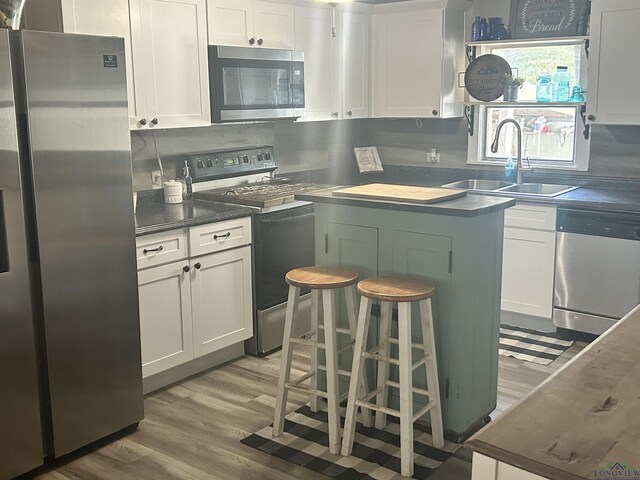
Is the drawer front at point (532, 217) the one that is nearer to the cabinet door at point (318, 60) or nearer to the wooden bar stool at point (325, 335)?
the cabinet door at point (318, 60)

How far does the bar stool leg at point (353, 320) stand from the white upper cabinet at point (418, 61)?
2238mm

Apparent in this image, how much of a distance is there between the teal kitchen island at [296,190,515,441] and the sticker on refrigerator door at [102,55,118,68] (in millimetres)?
987

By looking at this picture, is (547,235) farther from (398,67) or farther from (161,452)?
(161,452)

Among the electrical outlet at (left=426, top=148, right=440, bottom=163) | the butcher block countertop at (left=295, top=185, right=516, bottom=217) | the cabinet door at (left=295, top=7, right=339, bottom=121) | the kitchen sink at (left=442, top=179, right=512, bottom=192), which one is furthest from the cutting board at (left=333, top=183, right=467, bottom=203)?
the electrical outlet at (left=426, top=148, right=440, bottom=163)

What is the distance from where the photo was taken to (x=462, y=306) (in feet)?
9.61

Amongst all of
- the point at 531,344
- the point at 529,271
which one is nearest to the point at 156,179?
the point at 529,271

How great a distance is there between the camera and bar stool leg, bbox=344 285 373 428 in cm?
308

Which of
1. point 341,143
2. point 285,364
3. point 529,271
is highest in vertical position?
point 341,143

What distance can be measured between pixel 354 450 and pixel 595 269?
2.02 metres

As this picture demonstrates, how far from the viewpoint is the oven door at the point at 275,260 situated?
3.96 metres

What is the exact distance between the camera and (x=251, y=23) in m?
4.12

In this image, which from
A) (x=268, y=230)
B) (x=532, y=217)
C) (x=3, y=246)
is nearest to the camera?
(x=3, y=246)

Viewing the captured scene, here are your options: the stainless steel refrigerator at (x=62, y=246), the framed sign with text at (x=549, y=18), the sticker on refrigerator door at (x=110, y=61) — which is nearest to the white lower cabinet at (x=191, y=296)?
the stainless steel refrigerator at (x=62, y=246)

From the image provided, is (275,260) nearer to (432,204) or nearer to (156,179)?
(156,179)
